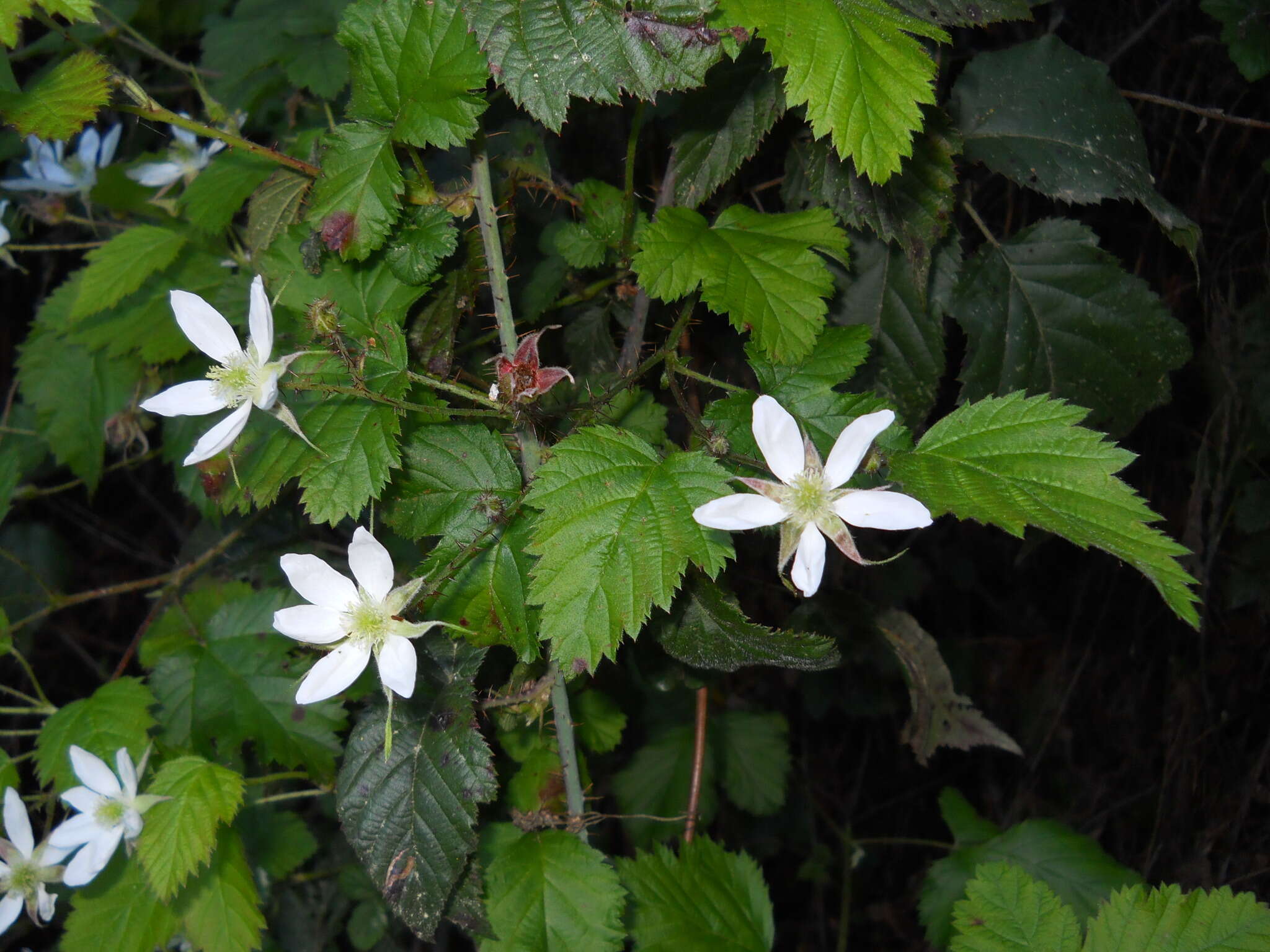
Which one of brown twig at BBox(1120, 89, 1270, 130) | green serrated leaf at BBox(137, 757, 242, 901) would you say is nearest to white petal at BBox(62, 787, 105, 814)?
green serrated leaf at BBox(137, 757, 242, 901)

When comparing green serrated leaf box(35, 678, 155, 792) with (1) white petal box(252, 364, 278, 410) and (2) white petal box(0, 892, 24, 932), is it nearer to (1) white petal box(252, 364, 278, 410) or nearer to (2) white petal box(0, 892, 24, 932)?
(2) white petal box(0, 892, 24, 932)

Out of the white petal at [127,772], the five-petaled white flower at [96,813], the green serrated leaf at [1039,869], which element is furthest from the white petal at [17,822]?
the green serrated leaf at [1039,869]

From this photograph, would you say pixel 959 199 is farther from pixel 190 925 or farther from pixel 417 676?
pixel 190 925

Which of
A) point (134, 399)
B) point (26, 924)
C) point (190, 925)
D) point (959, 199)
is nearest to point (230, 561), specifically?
point (134, 399)

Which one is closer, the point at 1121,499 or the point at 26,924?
the point at 1121,499

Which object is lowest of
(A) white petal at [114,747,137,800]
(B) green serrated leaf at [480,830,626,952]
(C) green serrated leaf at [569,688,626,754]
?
(A) white petal at [114,747,137,800]

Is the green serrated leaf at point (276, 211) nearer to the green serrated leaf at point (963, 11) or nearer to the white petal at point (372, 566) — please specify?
the white petal at point (372, 566)

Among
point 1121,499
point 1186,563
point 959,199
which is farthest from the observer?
point 1186,563
